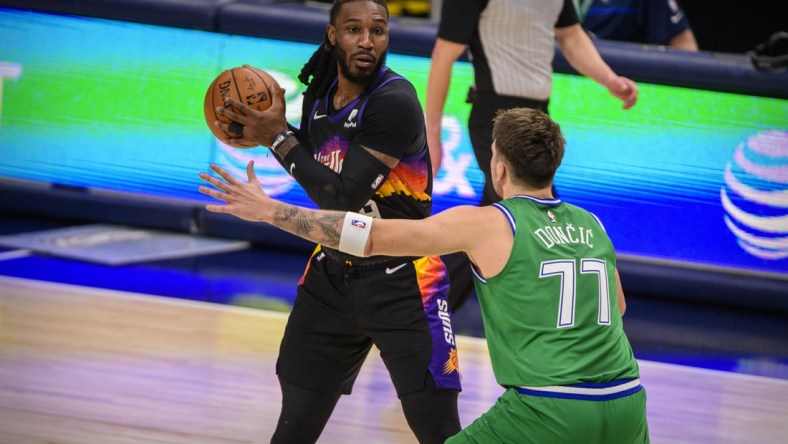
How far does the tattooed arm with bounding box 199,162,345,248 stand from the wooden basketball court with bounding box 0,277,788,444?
71.2 inches

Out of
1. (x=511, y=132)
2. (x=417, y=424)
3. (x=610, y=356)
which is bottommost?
(x=417, y=424)

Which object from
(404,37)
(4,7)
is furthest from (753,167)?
(4,7)

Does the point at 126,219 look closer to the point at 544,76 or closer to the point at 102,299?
the point at 102,299

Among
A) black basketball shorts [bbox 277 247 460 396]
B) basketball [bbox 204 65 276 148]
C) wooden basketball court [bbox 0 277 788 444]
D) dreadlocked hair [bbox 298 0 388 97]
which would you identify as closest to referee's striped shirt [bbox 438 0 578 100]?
wooden basketball court [bbox 0 277 788 444]

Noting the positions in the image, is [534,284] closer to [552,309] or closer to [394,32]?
[552,309]

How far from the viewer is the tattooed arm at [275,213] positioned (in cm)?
321

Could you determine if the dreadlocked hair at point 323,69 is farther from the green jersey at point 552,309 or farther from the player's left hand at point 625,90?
the player's left hand at point 625,90

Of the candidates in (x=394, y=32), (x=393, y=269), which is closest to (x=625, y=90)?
(x=394, y=32)

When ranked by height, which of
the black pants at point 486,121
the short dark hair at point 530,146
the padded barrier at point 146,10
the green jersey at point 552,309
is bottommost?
the padded barrier at point 146,10

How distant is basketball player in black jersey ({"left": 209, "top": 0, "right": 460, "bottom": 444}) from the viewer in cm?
359

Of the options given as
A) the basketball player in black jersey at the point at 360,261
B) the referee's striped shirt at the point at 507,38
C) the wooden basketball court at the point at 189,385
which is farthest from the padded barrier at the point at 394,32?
the basketball player in black jersey at the point at 360,261

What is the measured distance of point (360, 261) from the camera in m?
3.73

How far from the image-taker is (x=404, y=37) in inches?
300

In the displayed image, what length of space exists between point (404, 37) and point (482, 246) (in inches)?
185
